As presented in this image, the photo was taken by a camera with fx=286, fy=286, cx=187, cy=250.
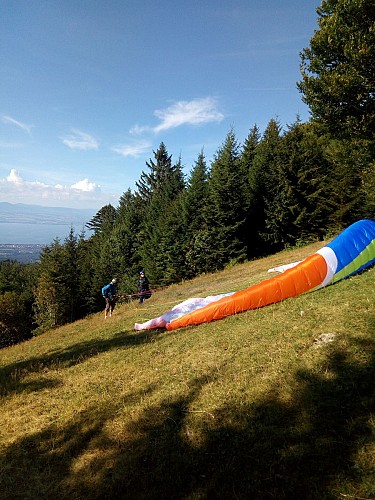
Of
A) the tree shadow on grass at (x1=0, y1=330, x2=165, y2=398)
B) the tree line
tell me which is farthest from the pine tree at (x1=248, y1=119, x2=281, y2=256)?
the tree shadow on grass at (x1=0, y1=330, x2=165, y2=398)

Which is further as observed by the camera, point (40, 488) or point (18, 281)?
point (18, 281)

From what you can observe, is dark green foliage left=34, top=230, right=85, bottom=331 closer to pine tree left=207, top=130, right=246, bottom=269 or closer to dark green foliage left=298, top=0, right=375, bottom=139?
pine tree left=207, top=130, right=246, bottom=269

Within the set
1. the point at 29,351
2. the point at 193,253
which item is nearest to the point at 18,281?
the point at 193,253

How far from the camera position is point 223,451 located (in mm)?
5102

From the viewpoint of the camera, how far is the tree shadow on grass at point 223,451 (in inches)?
171

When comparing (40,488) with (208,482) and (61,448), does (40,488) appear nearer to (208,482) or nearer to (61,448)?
(61,448)

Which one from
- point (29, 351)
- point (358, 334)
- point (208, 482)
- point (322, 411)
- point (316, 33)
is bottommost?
point (29, 351)

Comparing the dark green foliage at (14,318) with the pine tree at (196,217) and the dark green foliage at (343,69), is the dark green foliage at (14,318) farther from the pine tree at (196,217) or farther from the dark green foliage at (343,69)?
the dark green foliage at (343,69)

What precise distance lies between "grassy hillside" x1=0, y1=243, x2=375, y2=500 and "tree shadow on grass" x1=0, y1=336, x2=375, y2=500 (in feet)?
0.07

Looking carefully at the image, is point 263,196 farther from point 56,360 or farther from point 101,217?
point 101,217

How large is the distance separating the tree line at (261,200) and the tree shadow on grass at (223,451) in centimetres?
1383

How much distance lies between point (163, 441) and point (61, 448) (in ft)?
7.26

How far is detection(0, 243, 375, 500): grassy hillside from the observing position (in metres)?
4.52

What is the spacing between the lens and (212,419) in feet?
19.6
